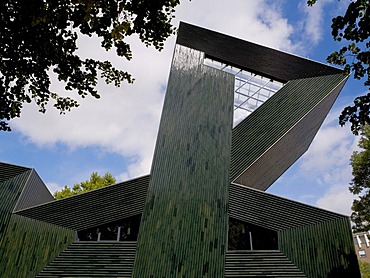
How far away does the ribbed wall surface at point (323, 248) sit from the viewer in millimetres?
7949

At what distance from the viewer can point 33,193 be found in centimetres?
1089

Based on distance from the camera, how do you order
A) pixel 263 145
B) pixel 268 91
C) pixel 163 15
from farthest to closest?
1. pixel 268 91
2. pixel 263 145
3. pixel 163 15

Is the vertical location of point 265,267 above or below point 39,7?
below

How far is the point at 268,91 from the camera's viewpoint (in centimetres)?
1341

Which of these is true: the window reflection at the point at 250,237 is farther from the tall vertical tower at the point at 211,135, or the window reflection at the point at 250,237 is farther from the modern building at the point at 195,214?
the tall vertical tower at the point at 211,135

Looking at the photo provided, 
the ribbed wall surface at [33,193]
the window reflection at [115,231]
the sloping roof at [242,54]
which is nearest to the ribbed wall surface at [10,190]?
the ribbed wall surface at [33,193]

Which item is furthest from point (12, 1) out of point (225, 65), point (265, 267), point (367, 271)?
point (367, 271)

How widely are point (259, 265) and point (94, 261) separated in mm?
4645

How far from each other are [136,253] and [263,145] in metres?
5.46

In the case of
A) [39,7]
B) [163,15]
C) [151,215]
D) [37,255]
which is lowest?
[37,255]

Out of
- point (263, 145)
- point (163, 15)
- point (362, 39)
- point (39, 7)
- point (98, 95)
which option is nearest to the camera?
point (39, 7)

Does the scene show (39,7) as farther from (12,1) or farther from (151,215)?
(151,215)

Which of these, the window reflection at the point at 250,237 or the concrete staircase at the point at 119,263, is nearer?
the concrete staircase at the point at 119,263

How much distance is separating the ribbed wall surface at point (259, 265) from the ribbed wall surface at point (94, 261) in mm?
2807
